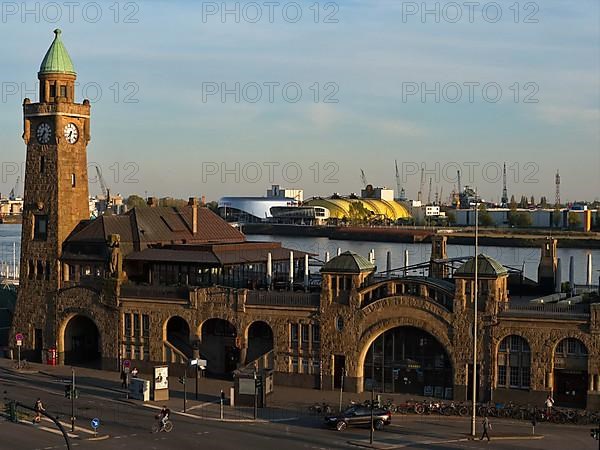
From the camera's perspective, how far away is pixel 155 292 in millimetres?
62125

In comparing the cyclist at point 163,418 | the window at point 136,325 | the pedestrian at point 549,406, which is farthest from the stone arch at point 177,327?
the pedestrian at point 549,406

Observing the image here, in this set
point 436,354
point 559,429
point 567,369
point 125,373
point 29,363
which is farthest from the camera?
point 29,363

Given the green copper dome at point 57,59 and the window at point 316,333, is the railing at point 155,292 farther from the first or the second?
the green copper dome at point 57,59

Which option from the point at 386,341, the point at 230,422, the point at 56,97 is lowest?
the point at 230,422

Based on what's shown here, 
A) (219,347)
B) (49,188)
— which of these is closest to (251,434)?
(219,347)

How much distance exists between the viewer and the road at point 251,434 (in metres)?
42.7

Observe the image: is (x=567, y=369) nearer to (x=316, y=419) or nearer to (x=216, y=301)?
(x=316, y=419)

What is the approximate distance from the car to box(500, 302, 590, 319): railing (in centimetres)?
966

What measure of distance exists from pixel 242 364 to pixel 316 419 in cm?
1095

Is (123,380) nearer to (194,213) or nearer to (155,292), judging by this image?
(155,292)

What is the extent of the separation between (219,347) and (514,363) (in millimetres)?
18300

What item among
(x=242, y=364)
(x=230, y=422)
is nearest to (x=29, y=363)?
(x=242, y=364)

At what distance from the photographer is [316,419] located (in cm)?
4847

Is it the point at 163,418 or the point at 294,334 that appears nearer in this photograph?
the point at 163,418
